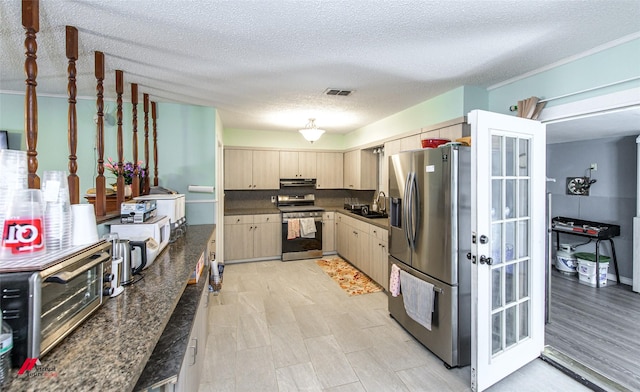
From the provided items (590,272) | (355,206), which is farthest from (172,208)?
(590,272)

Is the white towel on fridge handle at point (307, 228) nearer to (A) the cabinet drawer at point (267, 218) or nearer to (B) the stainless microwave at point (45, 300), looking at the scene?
(A) the cabinet drawer at point (267, 218)

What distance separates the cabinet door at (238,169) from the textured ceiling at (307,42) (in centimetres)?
202

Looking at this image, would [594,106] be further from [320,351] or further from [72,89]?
[72,89]

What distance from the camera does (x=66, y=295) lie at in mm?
1069

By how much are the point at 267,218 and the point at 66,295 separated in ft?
13.5

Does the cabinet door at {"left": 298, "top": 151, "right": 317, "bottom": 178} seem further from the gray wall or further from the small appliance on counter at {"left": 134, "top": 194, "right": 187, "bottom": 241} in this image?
the gray wall

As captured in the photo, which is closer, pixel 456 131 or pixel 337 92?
pixel 456 131

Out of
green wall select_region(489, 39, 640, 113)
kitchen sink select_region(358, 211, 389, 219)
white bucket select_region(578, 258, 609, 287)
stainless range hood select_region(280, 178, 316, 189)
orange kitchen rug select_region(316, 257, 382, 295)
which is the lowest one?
orange kitchen rug select_region(316, 257, 382, 295)

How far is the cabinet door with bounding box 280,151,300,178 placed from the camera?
5.50 metres

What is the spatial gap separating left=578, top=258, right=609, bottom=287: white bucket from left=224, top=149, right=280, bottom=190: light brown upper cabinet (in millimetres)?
5071

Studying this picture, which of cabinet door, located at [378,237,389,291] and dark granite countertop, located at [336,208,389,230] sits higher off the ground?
dark granite countertop, located at [336,208,389,230]

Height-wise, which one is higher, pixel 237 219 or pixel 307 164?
pixel 307 164

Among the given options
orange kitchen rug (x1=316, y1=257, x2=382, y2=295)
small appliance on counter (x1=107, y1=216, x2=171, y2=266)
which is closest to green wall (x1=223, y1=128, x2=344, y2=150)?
orange kitchen rug (x1=316, y1=257, x2=382, y2=295)

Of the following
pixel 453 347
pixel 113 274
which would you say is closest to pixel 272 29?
pixel 113 274
